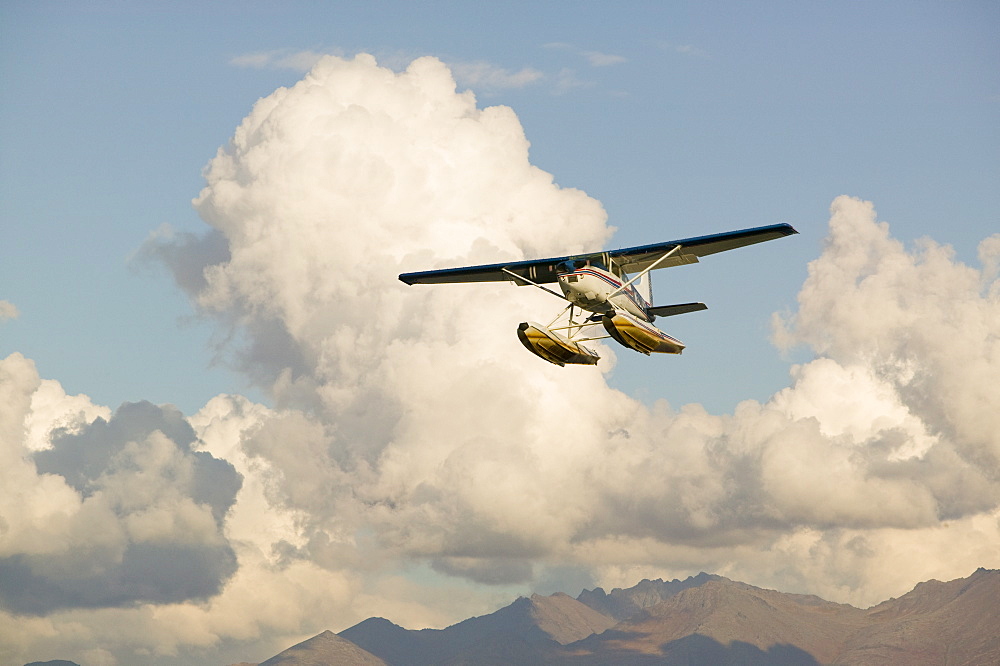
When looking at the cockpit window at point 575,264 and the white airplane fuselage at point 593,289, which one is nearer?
the white airplane fuselage at point 593,289

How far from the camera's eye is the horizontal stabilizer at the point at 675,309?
6312 cm

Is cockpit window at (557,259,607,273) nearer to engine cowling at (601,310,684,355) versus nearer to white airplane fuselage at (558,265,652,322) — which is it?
white airplane fuselage at (558,265,652,322)

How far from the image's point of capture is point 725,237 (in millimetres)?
58812

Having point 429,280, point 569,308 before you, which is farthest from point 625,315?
point 429,280

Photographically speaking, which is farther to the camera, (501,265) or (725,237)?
(501,265)

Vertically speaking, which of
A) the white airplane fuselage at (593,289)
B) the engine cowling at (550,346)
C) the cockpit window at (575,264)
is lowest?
the engine cowling at (550,346)

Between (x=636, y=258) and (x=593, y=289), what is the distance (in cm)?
373

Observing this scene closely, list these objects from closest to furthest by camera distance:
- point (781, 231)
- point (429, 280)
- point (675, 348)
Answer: point (781, 231) < point (675, 348) < point (429, 280)

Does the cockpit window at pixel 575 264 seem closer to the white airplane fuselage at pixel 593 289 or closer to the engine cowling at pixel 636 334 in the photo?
the white airplane fuselage at pixel 593 289

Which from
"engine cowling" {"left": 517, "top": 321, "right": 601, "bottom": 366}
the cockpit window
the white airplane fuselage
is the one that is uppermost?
the cockpit window

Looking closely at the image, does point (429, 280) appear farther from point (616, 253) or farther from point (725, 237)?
point (725, 237)

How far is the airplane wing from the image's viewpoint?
5809 cm

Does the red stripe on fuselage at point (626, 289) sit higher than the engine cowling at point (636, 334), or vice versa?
the red stripe on fuselage at point (626, 289)

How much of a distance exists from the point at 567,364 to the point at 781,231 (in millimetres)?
12737
